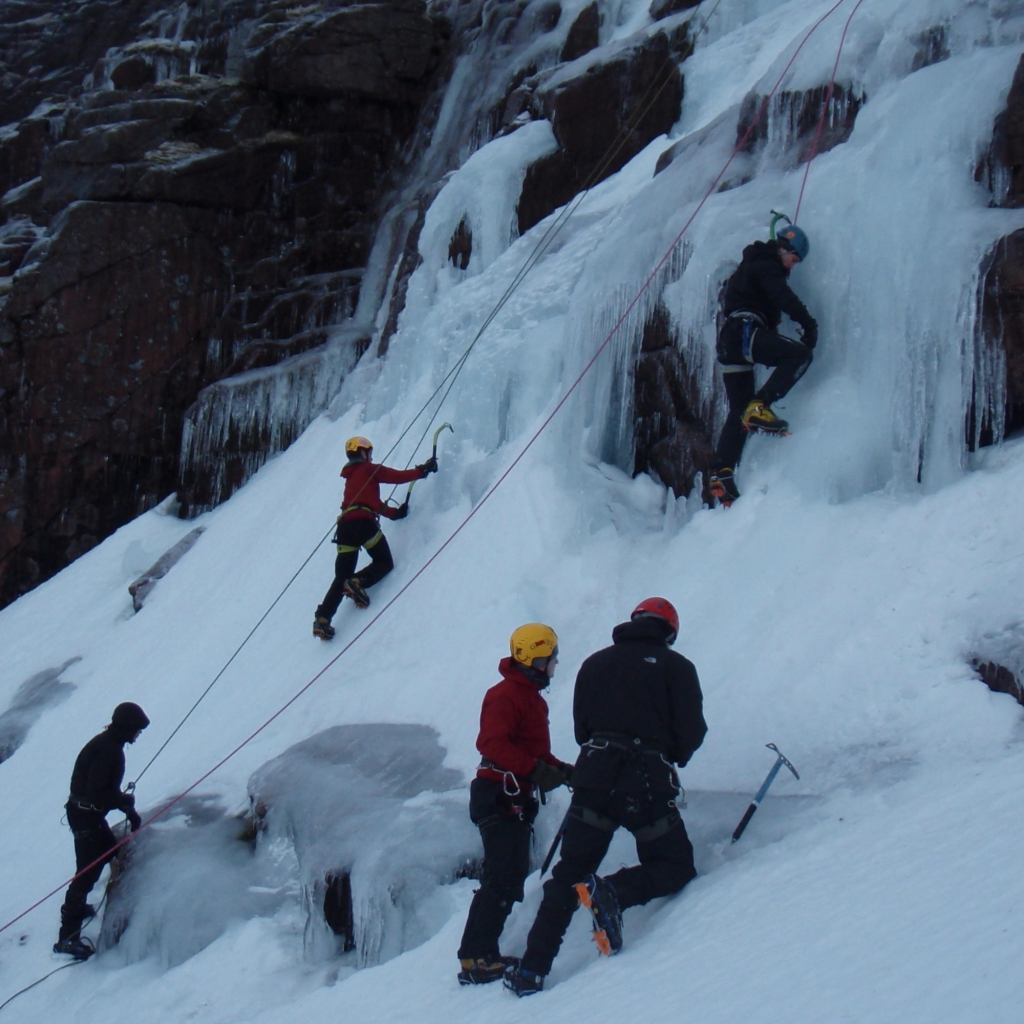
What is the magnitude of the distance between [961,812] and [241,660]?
19.7 feet

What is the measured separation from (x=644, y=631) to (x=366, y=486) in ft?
13.0

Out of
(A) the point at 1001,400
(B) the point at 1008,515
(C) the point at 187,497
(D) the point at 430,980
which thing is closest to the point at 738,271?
(A) the point at 1001,400

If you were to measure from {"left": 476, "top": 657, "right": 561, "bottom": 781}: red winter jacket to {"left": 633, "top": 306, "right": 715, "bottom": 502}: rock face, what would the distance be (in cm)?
231

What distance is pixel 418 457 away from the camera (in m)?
8.11

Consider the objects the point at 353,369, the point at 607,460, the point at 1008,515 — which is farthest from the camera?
the point at 353,369

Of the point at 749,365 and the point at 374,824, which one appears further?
the point at 749,365

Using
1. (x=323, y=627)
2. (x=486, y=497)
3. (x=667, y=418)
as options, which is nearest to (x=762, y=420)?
(x=667, y=418)

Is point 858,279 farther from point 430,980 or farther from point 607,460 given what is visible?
point 430,980

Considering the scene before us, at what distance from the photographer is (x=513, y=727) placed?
387cm

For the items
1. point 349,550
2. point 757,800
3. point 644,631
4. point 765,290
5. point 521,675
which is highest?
point 765,290

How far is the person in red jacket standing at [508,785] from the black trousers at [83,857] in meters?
3.10

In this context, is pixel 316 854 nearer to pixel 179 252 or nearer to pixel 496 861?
pixel 496 861

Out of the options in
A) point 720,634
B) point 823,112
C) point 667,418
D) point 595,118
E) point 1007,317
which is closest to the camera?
point 1007,317

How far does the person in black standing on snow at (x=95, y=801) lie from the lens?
568 centimetres
